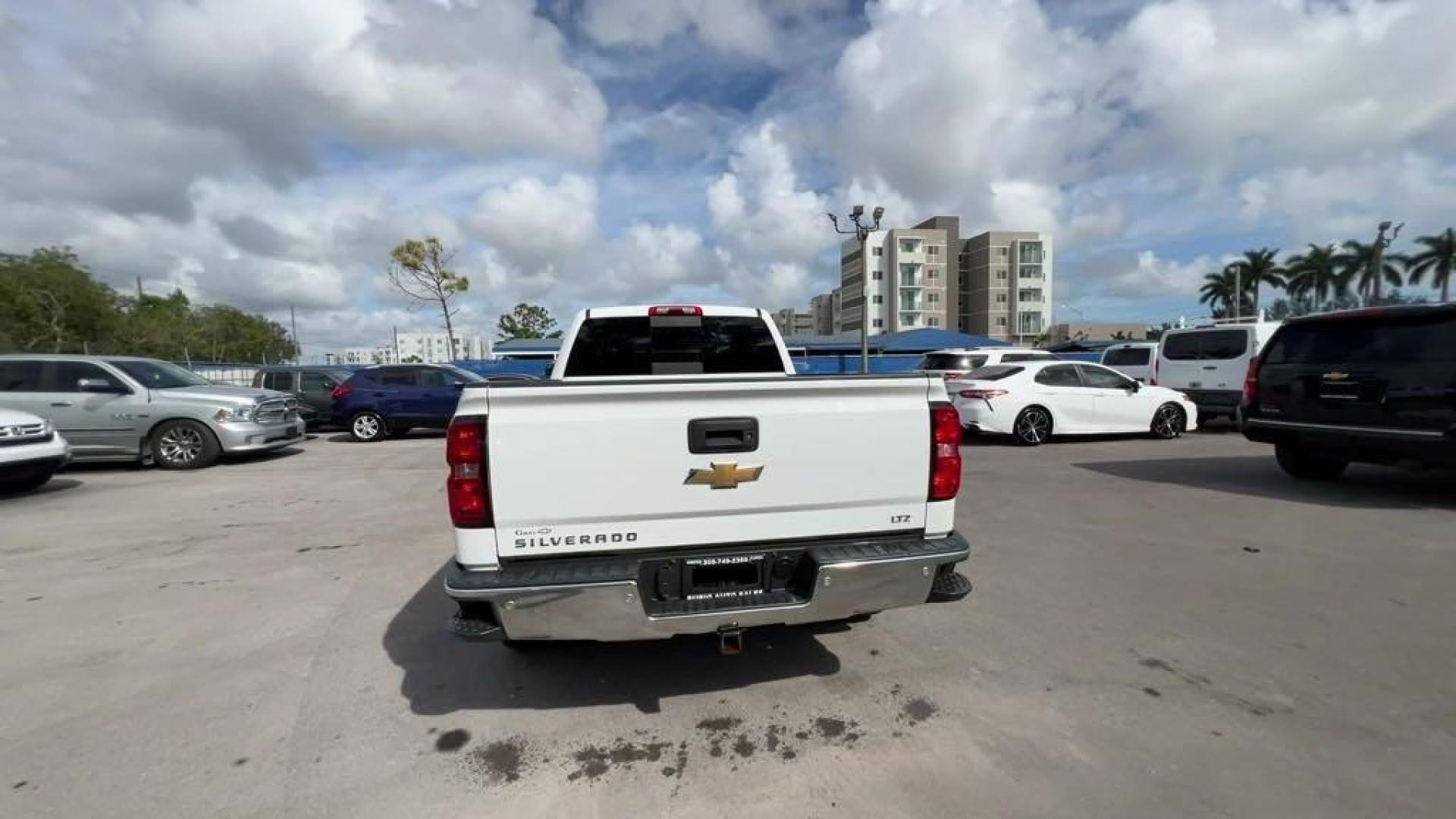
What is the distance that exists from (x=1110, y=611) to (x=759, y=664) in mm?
2240

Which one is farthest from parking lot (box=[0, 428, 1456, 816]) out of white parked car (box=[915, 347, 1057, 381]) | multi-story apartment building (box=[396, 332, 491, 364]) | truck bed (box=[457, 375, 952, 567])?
multi-story apartment building (box=[396, 332, 491, 364])

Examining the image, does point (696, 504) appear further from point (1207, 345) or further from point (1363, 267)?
point (1363, 267)

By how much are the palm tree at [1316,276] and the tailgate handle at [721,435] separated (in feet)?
237

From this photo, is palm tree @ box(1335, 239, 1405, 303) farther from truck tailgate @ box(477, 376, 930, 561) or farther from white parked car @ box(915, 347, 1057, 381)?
truck tailgate @ box(477, 376, 930, 561)

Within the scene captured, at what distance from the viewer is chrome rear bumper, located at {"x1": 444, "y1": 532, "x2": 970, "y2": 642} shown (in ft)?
8.11

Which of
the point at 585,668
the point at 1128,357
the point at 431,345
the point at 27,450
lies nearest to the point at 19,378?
the point at 27,450

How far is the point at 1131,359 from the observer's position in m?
16.8

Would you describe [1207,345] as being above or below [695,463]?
above

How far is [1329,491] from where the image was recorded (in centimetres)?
706

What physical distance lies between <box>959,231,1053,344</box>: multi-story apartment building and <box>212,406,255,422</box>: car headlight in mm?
81504

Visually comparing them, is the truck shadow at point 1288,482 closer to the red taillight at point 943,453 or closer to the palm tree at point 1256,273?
the red taillight at point 943,453

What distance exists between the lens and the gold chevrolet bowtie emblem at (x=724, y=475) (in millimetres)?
2703

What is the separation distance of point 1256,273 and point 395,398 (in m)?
76.2

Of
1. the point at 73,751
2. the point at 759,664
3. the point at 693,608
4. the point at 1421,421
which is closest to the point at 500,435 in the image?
the point at 693,608
